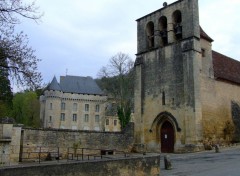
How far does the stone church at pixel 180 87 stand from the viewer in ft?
73.7

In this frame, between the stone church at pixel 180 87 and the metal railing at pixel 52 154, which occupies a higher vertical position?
the stone church at pixel 180 87

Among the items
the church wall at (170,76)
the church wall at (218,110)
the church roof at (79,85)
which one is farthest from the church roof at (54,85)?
the church wall at (218,110)

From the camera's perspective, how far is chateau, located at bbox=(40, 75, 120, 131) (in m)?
54.9

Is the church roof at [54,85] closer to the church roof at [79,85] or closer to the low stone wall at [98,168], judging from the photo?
the church roof at [79,85]

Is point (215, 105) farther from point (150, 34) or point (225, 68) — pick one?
point (150, 34)

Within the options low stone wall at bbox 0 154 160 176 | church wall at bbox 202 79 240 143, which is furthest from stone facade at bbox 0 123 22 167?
church wall at bbox 202 79 240 143

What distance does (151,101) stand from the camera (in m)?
25.5

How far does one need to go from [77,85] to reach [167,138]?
36.2 meters

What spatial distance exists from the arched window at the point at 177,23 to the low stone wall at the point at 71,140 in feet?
29.7

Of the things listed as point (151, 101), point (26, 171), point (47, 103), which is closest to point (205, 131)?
point (151, 101)

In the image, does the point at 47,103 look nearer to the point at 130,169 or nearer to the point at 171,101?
the point at 171,101

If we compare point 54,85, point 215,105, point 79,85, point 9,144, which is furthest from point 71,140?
point 79,85

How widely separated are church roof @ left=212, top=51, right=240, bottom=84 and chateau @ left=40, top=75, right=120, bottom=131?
3288 centimetres

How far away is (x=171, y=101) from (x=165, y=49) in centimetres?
445
